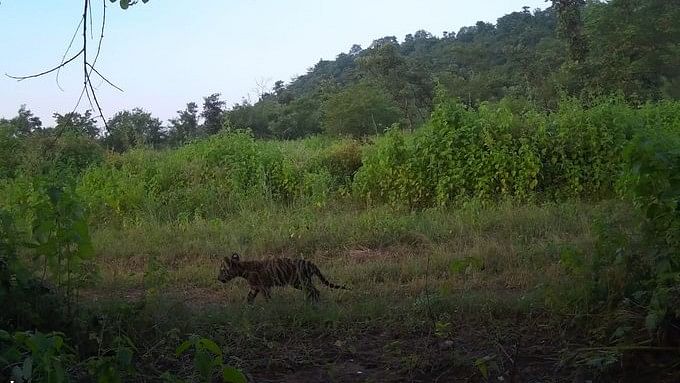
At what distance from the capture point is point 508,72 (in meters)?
29.8

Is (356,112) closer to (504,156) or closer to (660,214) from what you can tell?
(504,156)

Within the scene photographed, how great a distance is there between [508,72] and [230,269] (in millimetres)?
26108

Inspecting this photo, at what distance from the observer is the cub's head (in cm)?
553

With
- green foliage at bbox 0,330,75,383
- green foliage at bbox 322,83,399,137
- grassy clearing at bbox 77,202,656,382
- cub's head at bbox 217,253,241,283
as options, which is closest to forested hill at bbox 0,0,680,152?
green foliage at bbox 322,83,399,137

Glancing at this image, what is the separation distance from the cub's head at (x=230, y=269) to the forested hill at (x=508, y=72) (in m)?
9.06

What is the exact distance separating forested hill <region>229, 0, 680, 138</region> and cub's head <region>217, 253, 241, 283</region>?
9.06 metres

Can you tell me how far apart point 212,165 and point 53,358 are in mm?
9524

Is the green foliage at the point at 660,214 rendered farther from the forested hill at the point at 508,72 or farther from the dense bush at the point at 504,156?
the forested hill at the point at 508,72

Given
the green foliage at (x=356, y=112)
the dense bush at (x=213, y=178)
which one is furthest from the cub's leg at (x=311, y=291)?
the green foliage at (x=356, y=112)

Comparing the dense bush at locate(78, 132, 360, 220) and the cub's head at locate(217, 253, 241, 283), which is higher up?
the dense bush at locate(78, 132, 360, 220)

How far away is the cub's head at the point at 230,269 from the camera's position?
5.53 metres

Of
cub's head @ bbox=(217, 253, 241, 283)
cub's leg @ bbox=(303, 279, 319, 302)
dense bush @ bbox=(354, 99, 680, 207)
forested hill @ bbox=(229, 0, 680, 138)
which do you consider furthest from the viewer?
forested hill @ bbox=(229, 0, 680, 138)

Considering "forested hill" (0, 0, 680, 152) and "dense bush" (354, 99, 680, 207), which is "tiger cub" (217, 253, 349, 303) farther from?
"forested hill" (0, 0, 680, 152)

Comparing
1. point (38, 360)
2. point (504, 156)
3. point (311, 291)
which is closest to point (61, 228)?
point (38, 360)
